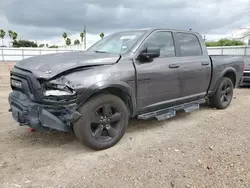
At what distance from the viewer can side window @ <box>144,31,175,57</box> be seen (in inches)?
167

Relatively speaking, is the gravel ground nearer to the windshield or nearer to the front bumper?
the front bumper

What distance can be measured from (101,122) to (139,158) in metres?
0.78

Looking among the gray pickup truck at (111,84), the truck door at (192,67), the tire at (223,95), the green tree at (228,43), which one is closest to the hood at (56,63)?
the gray pickup truck at (111,84)

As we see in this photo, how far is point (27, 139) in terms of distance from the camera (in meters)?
3.92

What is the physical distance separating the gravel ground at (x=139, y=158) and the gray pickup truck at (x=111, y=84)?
14.8 inches

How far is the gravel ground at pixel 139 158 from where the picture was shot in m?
2.73

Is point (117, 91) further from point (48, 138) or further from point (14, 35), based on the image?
point (14, 35)

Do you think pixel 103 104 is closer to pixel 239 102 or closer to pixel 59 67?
pixel 59 67

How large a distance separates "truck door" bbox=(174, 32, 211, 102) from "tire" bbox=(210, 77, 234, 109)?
65cm

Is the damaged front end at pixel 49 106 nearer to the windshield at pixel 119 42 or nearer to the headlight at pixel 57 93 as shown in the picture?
the headlight at pixel 57 93

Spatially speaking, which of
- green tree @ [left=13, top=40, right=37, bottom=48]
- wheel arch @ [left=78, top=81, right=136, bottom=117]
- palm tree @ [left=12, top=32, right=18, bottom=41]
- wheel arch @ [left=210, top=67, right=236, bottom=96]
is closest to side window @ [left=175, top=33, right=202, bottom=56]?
wheel arch @ [left=210, top=67, right=236, bottom=96]

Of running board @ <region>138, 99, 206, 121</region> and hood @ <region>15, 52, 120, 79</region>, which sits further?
running board @ <region>138, 99, 206, 121</region>

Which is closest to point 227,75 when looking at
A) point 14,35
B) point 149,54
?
point 149,54


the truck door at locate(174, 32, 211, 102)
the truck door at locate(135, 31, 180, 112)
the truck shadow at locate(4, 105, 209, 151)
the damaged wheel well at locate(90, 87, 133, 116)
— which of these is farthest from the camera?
the truck door at locate(174, 32, 211, 102)
